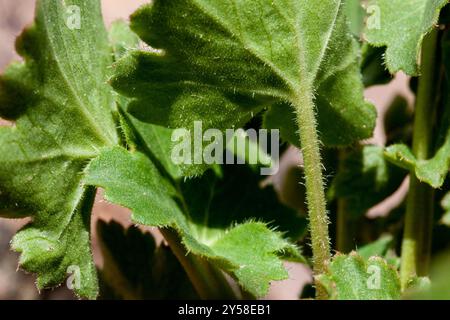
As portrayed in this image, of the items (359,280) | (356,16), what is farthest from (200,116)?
(356,16)

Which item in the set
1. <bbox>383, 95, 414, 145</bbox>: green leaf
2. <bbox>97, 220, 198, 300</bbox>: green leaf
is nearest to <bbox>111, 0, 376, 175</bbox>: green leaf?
<bbox>97, 220, 198, 300</bbox>: green leaf

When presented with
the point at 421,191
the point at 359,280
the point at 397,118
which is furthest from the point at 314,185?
the point at 397,118

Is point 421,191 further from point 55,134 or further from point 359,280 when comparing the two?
point 55,134

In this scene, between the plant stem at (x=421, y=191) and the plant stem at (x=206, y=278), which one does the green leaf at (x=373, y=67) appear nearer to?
the plant stem at (x=421, y=191)

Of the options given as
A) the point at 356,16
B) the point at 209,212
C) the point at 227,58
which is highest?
the point at 356,16

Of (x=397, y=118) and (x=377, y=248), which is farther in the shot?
(x=397, y=118)

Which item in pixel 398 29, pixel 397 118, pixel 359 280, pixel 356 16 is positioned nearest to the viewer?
pixel 359 280

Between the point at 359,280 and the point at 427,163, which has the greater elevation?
the point at 427,163

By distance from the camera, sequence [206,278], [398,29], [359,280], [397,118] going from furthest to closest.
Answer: [397,118], [206,278], [398,29], [359,280]
